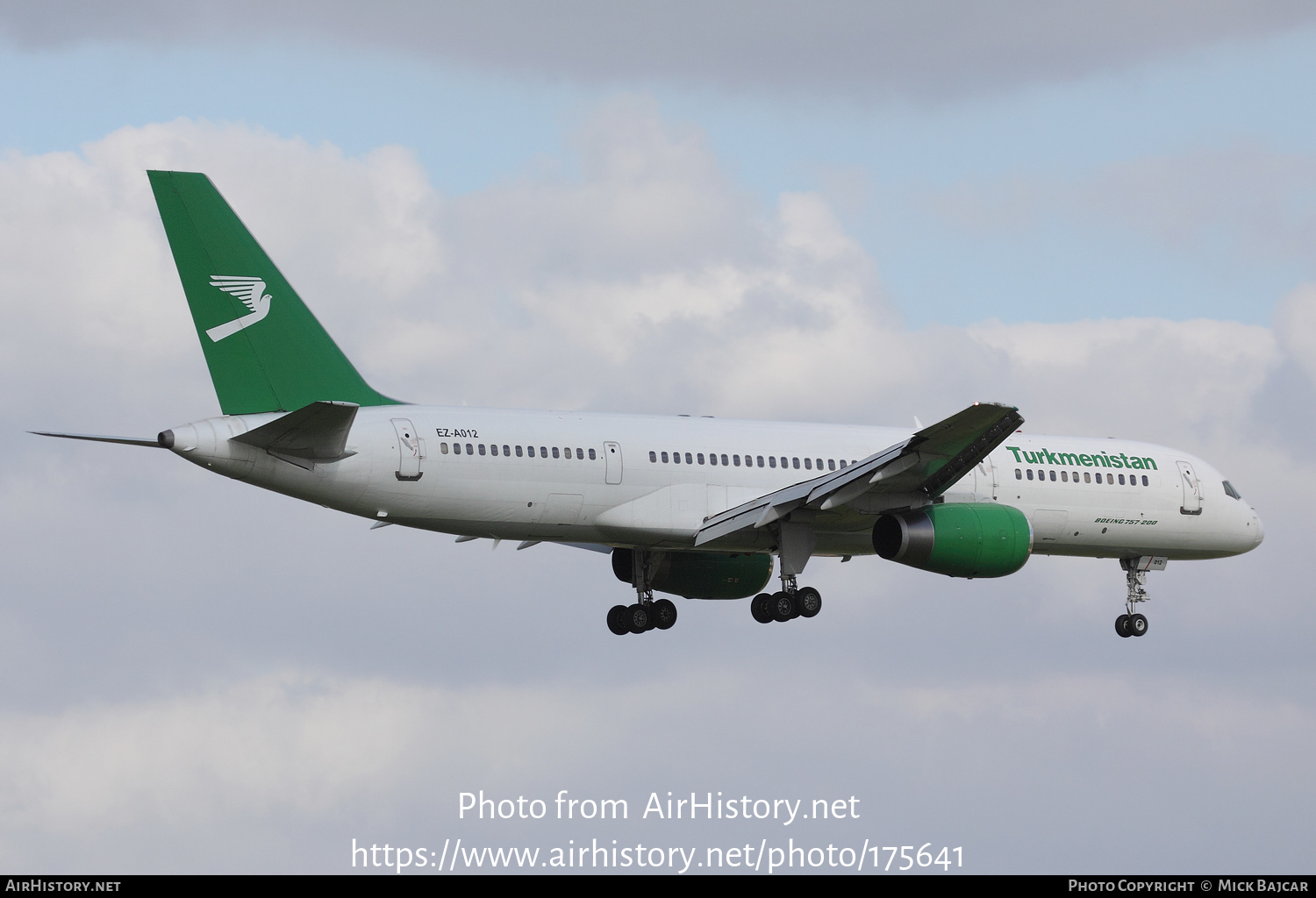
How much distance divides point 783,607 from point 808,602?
1.74 ft

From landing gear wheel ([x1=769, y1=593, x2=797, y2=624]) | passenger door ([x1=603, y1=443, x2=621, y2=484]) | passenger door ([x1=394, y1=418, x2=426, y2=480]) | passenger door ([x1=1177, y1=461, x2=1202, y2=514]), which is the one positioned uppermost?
passenger door ([x1=1177, y1=461, x2=1202, y2=514])

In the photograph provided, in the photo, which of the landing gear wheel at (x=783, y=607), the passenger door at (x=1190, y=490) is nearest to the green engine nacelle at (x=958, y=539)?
the landing gear wheel at (x=783, y=607)

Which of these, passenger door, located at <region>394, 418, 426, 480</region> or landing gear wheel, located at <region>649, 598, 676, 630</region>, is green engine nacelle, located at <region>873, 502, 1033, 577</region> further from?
passenger door, located at <region>394, 418, 426, 480</region>

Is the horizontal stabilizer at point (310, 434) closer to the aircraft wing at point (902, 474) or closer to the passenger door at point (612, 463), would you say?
the passenger door at point (612, 463)

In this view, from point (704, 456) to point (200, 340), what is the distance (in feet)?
33.9

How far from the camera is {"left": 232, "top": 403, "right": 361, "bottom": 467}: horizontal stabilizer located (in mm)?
30812

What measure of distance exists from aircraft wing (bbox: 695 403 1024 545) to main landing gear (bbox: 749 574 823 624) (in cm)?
160

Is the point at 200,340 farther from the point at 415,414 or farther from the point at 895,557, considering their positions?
the point at 895,557

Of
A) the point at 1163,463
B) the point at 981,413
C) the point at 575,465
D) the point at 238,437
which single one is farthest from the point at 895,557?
the point at 238,437

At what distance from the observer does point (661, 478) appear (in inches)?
1403

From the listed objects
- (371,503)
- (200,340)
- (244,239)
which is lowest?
(371,503)

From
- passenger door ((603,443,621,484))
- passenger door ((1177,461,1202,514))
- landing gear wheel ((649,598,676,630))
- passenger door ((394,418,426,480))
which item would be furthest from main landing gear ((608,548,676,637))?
passenger door ((1177,461,1202,514))

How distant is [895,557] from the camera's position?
3547 centimetres

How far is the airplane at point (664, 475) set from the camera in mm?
32281
